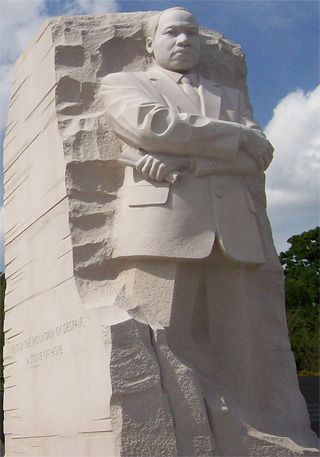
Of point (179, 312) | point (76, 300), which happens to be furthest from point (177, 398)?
point (76, 300)

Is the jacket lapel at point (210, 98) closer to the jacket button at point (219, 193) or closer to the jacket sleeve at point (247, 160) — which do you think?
the jacket sleeve at point (247, 160)

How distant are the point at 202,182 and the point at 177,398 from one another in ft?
5.02

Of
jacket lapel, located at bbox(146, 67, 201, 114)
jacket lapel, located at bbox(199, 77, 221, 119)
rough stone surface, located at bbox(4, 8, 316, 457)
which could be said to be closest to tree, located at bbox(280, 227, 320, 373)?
rough stone surface, located at bbox(4, 8, 316, 457)

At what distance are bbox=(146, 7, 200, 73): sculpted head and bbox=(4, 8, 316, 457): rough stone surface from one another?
20cm

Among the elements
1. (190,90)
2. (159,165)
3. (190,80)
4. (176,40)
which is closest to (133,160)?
(159,165)

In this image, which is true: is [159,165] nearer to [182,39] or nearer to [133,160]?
[133,160]

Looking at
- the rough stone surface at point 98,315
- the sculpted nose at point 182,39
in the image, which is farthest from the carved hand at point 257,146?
the sculpted nose at point 182,39

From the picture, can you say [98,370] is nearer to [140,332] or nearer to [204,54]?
[140,332]

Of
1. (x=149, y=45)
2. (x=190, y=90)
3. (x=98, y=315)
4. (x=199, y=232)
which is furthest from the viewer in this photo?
(x=149, y=45)

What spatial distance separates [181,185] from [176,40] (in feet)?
3.92

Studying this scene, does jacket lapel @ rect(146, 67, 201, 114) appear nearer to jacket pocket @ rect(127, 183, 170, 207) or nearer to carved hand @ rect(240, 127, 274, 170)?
carved hand @ rect(240, 127, 274, 170)

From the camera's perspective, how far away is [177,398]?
16.4ft

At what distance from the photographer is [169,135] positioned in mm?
5363

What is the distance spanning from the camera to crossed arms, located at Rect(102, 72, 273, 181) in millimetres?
5387
